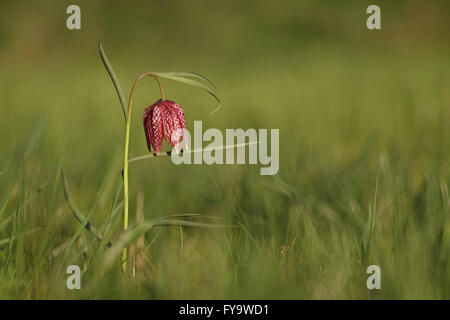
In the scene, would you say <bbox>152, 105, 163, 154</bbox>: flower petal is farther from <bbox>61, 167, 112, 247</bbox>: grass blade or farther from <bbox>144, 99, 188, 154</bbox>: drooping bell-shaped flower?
<bbox>61, 167, 112, 247</bbox>: grass blade

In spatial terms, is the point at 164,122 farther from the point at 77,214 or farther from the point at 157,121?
the point at 77,214

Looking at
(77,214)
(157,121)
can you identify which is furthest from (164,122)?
(77,214)

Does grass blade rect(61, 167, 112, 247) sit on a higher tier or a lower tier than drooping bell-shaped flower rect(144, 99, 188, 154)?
lower

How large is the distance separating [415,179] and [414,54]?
164 inches

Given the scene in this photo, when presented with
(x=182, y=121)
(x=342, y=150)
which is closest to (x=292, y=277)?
(x=182, y=121)

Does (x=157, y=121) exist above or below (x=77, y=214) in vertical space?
above

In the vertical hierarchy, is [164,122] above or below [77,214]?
above

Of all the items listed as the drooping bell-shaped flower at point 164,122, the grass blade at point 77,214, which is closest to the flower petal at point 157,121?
the drooping bell-shaped flower at point 164,122

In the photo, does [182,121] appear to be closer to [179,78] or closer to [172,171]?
[179,78]

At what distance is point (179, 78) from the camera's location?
37.9 inches

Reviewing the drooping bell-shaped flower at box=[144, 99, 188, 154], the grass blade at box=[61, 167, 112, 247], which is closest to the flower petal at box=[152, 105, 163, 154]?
the drooping bell-shaped flower at box=[144, 99, 188, 154]

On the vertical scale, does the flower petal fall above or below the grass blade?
above

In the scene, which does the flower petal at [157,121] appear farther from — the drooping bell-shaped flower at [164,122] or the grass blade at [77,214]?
the grass blade at [77,214]

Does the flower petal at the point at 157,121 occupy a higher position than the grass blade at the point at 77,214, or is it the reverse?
the flower petal at the point at 157,121
